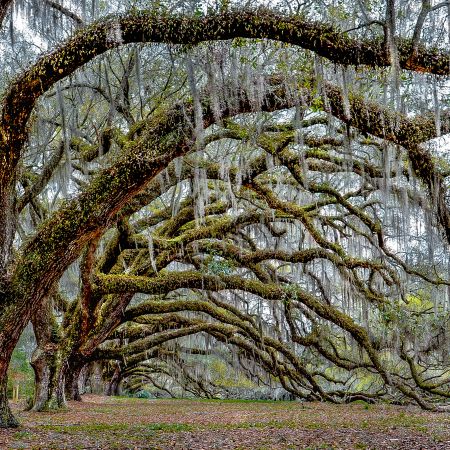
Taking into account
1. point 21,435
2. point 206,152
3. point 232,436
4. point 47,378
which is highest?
point 206,152

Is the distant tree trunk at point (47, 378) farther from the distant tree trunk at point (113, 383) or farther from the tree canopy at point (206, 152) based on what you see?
the distant tree trunk at point (113, 383)

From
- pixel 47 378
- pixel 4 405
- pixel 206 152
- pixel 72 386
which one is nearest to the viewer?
pixel 4 405

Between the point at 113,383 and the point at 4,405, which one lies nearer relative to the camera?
the point at 4,405

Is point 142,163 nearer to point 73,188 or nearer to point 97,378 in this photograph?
point 73,188

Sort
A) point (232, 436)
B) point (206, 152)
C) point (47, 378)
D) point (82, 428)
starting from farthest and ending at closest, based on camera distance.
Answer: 1. point (47, 378)
2. point (206, 152)
3. point (82, 428)
4. point (232, 436)

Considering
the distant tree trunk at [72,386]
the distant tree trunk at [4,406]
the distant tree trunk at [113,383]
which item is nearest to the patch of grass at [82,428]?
the distant tree trunk at [4,406]

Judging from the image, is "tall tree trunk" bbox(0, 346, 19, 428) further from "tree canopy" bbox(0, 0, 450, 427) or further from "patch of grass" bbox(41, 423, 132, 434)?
"patch of grass" bbox(41, 423, 132, 434)

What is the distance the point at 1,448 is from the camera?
4594 mm

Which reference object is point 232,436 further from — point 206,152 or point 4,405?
point 206,152

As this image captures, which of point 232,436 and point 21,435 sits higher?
point 21,435

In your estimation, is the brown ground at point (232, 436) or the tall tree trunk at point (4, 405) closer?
the brown ground at point (232, 436)

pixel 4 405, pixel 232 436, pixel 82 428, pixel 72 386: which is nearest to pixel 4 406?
pixel 4 405

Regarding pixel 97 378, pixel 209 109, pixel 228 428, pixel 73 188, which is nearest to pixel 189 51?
pixel 209 109

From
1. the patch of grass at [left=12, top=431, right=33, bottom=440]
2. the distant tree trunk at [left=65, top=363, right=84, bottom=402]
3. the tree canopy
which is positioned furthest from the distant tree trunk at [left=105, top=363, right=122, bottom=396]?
the patch of grass at [left=12, top=431, right=33, bottom=440]
